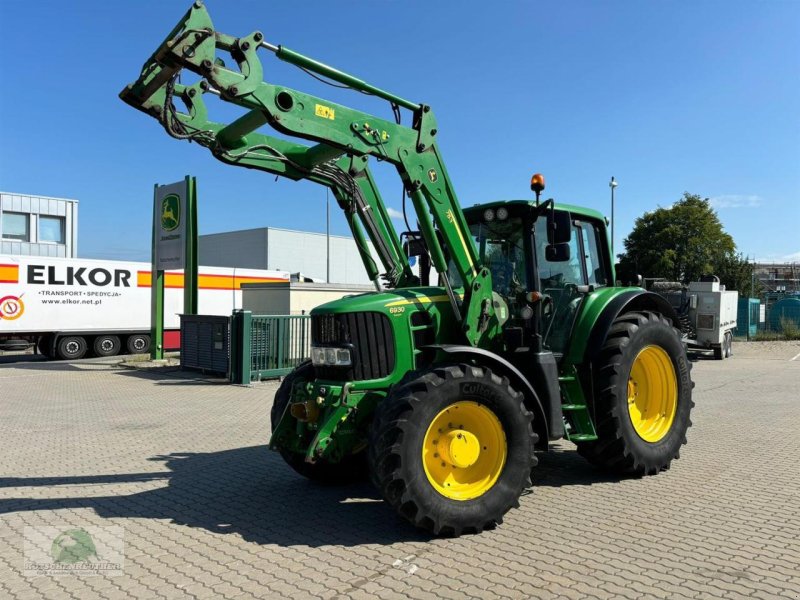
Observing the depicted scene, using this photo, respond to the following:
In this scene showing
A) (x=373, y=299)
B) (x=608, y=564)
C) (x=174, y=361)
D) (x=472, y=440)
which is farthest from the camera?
(x=174, y=361)

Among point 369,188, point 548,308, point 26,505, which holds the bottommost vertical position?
point 26,505

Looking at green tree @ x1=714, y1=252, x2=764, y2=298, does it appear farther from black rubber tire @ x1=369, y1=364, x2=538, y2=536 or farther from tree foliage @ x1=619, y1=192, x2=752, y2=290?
black rubber tire @ x1=369, y1=364, x2=538, y2=536

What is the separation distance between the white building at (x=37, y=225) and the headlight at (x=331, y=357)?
2986 cm

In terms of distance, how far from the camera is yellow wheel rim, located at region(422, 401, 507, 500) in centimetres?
460

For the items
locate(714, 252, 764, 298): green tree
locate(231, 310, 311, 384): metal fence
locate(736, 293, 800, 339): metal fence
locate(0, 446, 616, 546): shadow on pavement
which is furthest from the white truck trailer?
locate(714, 252, 764, 298): green tree

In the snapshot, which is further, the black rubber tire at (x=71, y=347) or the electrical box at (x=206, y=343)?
the black rubber tire at (x=71, y=347)

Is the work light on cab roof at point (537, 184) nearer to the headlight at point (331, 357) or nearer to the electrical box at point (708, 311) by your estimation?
the headlight at point (331, 357)

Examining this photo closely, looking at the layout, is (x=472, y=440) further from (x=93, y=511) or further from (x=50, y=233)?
(x=50, y=233)

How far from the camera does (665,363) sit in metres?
6.46

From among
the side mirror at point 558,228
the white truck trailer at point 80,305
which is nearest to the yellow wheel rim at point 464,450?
the side mirror at point 558,228

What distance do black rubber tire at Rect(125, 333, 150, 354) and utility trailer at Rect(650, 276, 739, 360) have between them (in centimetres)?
1703

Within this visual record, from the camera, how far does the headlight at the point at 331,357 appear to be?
5.00 m

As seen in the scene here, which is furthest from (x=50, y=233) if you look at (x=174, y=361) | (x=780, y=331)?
(x=780, y=331)

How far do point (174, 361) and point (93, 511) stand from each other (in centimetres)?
1279
